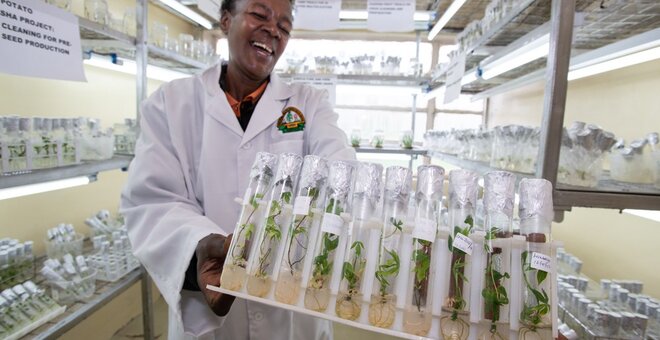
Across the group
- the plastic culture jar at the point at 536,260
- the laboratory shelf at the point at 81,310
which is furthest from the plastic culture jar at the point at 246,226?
the laboratory shelf at the point at 81,310

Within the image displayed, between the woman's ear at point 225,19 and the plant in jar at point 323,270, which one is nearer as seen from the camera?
the plant in jar at point 323,270

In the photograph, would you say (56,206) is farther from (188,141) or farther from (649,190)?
(649,190)

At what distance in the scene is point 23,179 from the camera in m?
1.40

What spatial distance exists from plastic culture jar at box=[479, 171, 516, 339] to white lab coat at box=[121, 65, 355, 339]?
0.54 metres

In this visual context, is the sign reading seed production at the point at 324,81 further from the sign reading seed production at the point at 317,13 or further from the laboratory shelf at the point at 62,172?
the laboratory shelf at the point at 62,172

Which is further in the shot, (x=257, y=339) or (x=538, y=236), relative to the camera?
(x=257, y=339)

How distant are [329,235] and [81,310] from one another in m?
1.50

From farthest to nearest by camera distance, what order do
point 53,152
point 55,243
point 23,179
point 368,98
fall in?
1. point 368,98
2. point 55,243
3. point 53,152
4. point 23,179

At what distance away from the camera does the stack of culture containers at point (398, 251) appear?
2.33 ft

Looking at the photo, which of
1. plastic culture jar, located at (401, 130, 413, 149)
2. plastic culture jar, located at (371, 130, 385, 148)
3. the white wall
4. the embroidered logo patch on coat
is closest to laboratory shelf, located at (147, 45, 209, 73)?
the embroidered logo patch on coat

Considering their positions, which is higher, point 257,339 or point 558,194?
point 558,194

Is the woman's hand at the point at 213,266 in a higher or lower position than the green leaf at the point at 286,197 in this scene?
lower

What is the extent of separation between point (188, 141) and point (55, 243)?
1.37 m

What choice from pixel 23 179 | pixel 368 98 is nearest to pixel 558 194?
pixel 23 179
